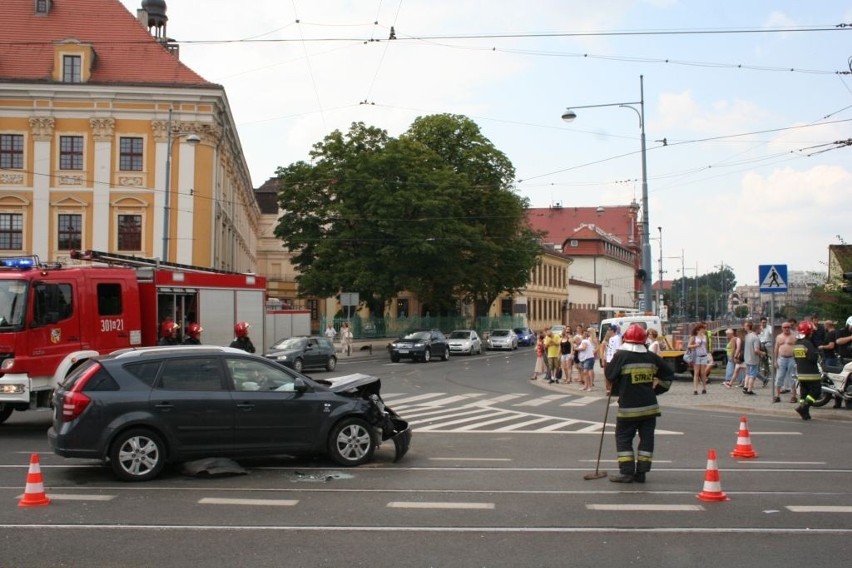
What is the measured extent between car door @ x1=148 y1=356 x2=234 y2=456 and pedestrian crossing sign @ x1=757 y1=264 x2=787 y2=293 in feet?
45.6

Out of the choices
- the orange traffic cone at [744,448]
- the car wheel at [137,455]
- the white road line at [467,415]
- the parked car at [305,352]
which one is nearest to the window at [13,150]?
the parked car at [305,352]

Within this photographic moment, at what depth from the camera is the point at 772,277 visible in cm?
2020

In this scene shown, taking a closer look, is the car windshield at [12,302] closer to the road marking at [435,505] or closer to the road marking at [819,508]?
the road marking at [435,505]

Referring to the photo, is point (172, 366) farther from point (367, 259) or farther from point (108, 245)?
point (367, 259)

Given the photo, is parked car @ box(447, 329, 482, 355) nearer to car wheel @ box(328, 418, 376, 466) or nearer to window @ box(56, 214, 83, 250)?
window @ box(56, 214, 83, 250)

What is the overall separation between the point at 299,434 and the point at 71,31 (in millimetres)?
43958

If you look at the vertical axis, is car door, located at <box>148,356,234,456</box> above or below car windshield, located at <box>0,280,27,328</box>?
below

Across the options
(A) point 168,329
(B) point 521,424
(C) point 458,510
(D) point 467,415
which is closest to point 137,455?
(C) point 458,510

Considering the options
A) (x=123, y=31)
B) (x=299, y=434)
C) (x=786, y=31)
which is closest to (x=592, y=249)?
(x=123, y=31)

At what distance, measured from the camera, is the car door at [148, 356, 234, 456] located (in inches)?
405

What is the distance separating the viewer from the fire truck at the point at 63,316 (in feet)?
46.8

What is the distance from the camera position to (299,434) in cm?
1082

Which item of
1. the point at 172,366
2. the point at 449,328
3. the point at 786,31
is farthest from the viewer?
the point at 449,328

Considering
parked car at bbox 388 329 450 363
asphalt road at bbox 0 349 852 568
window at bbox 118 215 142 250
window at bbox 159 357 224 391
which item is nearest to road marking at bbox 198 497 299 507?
asphalt road at bbox 0 349 852 568
